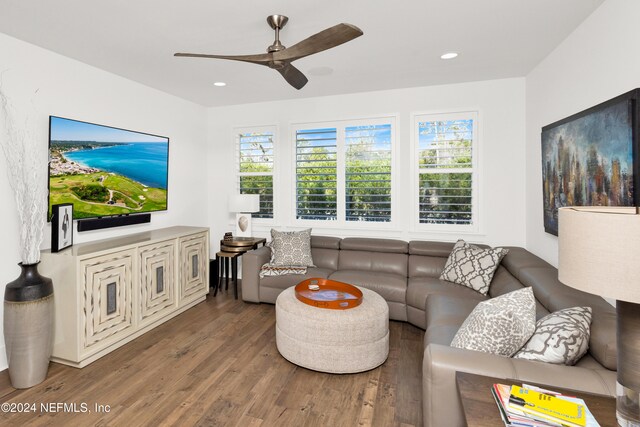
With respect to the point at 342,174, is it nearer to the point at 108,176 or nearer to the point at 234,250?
the point at 234,250

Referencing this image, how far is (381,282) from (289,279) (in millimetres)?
1066

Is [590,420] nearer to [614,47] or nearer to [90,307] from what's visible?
[614,47]

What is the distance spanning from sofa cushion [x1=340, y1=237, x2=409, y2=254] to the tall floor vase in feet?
9.76

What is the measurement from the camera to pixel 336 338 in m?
2.48

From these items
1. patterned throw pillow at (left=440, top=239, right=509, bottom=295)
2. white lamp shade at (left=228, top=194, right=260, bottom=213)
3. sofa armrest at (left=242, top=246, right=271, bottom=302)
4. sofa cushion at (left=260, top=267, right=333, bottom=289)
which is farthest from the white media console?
patterned throw pillow at (left=440, top=239, right=509, bottom=295)

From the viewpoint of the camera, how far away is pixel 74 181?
10.1ft

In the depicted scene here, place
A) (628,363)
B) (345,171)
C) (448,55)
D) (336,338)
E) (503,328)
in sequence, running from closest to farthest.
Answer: (628,363) → (503,328) → (336,338) → (448,55) → (345,171)

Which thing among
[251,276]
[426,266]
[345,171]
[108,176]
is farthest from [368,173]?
[108,176]

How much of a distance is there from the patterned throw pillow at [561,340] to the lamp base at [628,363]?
20.3 inches

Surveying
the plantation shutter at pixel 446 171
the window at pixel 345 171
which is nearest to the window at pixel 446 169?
the plantation shutter at pixel 446 171

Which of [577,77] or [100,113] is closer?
[577,77]

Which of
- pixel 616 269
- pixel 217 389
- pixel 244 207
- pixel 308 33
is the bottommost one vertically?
pixel 217 389

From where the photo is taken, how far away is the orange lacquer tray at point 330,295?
2625mm

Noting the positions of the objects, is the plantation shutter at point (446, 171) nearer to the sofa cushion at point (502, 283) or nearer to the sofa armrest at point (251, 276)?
the sofa cushion at point (502, 283)
